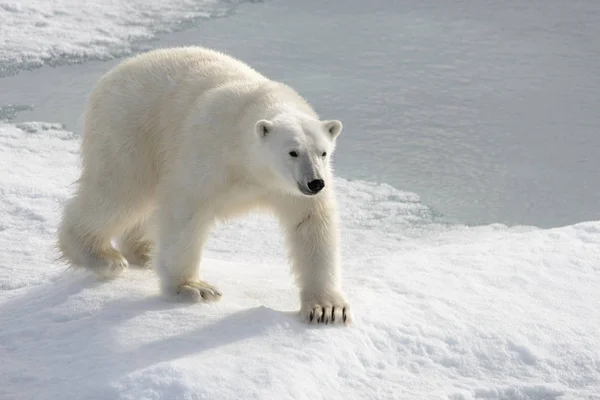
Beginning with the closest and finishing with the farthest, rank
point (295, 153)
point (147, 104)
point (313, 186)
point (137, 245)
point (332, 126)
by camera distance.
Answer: point (313, 186)
point (295, 153)
point (332, 126)
point (147, 104)
point (137, 245)

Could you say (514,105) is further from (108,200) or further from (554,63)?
(108,200)

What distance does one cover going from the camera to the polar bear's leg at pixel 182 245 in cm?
351

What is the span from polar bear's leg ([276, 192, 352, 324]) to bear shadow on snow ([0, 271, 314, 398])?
0.44 ft

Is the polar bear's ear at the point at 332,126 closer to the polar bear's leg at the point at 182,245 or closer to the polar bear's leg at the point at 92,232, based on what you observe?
the polar bear's leg at the point at 182,245

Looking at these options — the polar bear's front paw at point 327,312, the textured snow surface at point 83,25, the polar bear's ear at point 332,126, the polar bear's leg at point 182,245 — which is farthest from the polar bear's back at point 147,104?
the textured snow surface at point 83,25

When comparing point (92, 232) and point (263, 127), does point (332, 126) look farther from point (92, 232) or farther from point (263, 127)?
point (92, 232)

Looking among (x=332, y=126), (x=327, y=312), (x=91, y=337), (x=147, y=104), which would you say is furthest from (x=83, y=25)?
(x=327, y=312)

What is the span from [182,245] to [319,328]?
0.61 meters

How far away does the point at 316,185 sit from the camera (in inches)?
128

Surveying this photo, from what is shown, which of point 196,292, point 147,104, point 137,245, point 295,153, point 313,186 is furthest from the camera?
point 137,245

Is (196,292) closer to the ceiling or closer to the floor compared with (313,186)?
closer to the floor

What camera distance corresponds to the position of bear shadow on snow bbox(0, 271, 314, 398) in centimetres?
309

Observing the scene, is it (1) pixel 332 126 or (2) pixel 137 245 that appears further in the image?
(2) pixel 137 245

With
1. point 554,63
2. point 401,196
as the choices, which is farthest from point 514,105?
point 401,196
